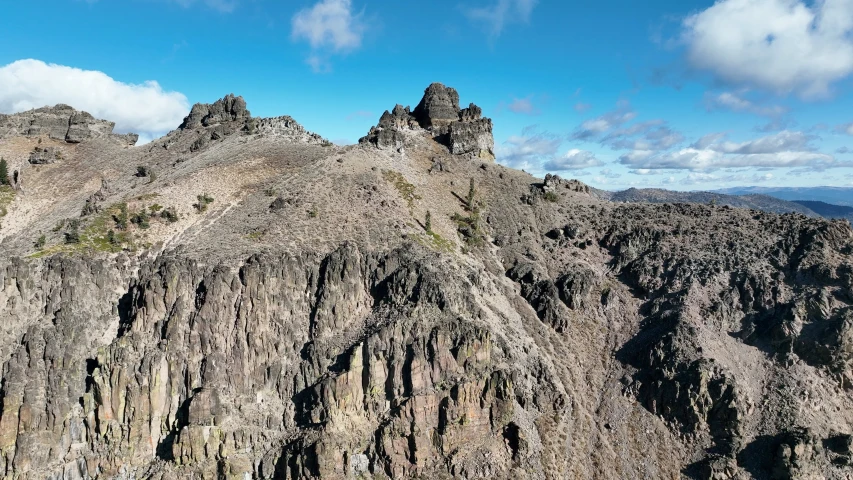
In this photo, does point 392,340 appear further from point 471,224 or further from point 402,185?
point 402,185

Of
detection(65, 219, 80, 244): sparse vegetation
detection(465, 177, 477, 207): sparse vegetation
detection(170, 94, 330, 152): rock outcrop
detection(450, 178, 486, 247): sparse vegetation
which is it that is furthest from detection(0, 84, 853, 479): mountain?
detection(170, 94, 330, 152): rock outcrop

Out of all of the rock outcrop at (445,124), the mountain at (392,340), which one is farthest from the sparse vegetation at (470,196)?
the rock outcrop at (445,124)

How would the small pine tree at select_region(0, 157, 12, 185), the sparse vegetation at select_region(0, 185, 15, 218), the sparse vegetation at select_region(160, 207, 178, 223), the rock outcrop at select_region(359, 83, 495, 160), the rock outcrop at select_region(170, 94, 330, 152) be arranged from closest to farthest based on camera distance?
the sparse vegetation at select_region(160, 207, 178, 223) → the sparse vegetation at select_region(0, 185, 15, 218) → the small pine tree at select_region(0, 157, 12, 185) → the rock outcrop at select_region(170, 94, 330, 152) → the rock outcrop at select_region(359, 83, 495, 160)

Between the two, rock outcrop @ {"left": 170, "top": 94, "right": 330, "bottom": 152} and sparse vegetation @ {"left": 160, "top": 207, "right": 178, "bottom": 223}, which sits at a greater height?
rock outcrop @ {"left": 170, "top": 94, "right": 330, "bottom": 152}

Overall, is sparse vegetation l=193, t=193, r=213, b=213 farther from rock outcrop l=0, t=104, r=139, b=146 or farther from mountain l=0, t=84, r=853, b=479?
rock outcrop l=0, t=104, r=139, b=146

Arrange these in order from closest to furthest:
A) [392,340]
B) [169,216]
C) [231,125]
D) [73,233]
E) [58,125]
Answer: [392,340] → [73,233] → [169,216] → [231,125] → [58,125]

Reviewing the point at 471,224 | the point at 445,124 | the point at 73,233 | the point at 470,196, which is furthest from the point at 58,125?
the point at 471,224
